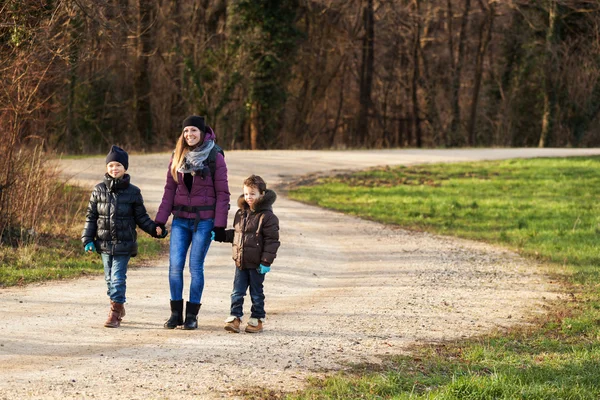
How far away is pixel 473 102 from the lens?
50.0m

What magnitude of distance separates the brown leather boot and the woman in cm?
47

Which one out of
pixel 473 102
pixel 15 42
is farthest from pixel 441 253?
pixel 473 102

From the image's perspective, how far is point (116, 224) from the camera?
888 cm

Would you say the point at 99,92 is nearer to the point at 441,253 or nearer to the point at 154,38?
the point at 154,38

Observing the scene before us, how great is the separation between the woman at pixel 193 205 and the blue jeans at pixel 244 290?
14.0 inches

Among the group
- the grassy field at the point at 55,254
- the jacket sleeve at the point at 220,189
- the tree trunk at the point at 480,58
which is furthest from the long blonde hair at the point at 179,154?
the tree trunk at the point at 480,58

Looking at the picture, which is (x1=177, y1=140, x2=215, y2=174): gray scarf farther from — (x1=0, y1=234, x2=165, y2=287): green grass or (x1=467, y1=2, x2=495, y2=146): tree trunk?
(x1=467, y1=2, x2=495, y2=146): tree trunk

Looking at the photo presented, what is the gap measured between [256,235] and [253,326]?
0.90 m

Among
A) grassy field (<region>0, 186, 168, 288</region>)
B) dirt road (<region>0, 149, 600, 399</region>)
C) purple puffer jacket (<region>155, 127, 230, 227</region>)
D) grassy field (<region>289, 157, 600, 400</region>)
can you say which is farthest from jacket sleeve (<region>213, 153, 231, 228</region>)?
grassy field (<region>0, 186, 168, 288</region>)

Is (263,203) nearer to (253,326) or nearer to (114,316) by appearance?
(253,326)

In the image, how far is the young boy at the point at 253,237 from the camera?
8.73 meters

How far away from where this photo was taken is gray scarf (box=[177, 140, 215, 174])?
28.8 ft

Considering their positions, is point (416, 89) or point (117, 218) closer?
point (117, 218)

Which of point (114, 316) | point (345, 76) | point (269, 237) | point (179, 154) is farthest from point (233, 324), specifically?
point (345, 76)
